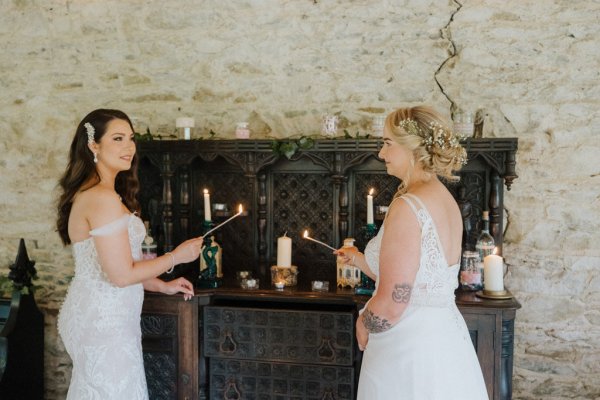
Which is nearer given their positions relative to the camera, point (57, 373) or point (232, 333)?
point (232, 333)

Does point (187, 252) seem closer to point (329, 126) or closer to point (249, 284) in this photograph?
point (249, 284)

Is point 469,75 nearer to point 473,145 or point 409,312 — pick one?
point 473,145

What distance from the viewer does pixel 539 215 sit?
3.37m

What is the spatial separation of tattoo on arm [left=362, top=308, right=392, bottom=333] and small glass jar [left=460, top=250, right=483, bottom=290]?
1002 millimetres

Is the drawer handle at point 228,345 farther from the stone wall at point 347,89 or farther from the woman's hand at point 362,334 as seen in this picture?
the stone wall at point 347,89

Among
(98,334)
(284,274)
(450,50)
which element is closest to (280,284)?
(284,274)

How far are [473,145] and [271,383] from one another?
157 centimetres

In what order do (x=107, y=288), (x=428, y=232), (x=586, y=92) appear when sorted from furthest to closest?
(x=586, y=92)
(x=107, y=288)
(x=428, y=232)

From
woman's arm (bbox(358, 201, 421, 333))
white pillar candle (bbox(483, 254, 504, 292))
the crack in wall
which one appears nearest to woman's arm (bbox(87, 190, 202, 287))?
woman's arm (bbox(358, 201, 421, 333))

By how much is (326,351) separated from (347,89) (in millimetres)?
1504

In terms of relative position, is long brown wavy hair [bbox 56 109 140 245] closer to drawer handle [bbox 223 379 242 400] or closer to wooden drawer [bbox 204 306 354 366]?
wooden drawer [bbox 204 306 354 366]

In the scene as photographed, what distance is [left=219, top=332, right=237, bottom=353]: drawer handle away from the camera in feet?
9.93

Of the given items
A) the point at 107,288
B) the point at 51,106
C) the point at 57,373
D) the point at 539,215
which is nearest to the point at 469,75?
the point at 539,215

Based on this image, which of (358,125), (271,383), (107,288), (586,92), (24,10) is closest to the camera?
(107,288)
